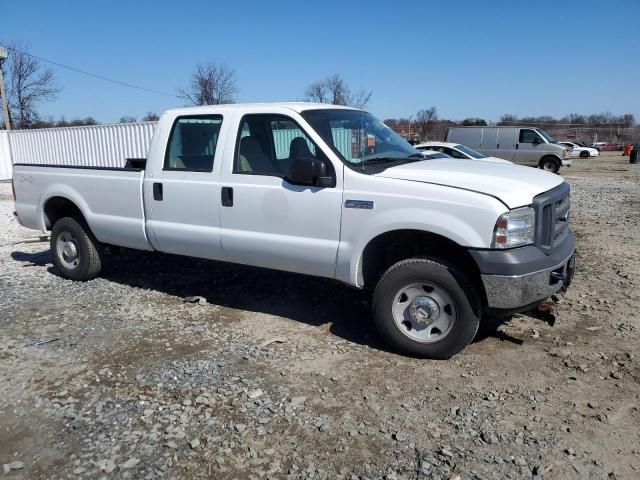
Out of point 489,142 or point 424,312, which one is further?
point 489,142

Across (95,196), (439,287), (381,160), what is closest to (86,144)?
(95,196)

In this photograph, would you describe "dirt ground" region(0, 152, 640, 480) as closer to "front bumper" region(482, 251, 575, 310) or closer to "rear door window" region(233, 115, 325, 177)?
"front bumper" region(482, 251, 575, 310)

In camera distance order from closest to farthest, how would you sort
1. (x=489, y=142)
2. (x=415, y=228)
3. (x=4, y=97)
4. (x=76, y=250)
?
(x=415, y=228)
(x=76, y=250)
(x=489, y=142)
(x=4, y=97)

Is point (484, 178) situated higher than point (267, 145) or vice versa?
point (267, 145)

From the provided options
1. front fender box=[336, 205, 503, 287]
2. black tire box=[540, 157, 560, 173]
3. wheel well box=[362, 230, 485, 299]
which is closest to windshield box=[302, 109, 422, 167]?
front fender box=[336, 205, 503, 287]

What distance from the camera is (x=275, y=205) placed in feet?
15.2

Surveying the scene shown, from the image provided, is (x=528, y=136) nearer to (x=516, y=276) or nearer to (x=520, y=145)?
(x=520, y=145)

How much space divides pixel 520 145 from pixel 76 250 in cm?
2087

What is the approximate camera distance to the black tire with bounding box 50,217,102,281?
6281 millimetres

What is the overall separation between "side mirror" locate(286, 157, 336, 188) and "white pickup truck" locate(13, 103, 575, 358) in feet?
0.04

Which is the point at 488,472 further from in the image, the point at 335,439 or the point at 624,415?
the point at 624,415

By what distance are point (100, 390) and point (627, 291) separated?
5.28 m

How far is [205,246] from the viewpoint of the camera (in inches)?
202

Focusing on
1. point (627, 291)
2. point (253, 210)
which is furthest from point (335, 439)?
point (627, 291)
